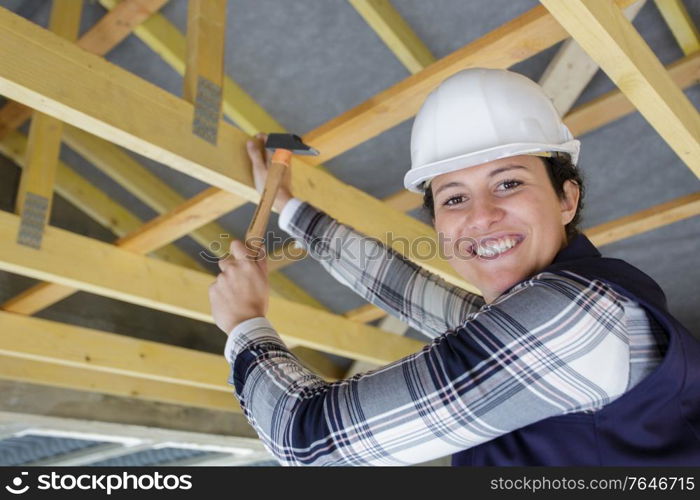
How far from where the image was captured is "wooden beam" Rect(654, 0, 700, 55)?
305 centimetres

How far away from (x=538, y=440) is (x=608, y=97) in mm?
2368

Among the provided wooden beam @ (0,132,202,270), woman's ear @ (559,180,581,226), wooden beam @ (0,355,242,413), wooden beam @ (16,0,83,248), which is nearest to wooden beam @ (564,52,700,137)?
woman's ear @ (559,180,581,226)

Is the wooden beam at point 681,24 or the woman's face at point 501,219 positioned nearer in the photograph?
the woman's face at point 501,219

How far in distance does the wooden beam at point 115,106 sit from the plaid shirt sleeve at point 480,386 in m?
1.15

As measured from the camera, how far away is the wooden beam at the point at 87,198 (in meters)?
4.50

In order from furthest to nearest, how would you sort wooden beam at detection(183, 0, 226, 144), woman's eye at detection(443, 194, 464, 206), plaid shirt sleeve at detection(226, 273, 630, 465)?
1. wooden beam at detection(183, 0, 226, 144)
2. woman's eye at detection(443, 194, 464, 206)
3. plaid shirt sleeve at detection(226, 273, 630, 465)

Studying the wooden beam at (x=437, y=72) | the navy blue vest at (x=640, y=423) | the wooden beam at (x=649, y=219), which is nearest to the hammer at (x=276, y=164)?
the wooden beam at (x=437, y=72)

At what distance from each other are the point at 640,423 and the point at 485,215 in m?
0.48

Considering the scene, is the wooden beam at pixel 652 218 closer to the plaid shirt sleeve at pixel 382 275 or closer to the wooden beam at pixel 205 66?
the plaid shirt sleeve at pixel 382 275

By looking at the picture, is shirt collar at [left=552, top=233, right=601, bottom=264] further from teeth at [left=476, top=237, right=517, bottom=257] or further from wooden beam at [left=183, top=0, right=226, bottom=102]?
wooden beam at [left=183, top=0, right=226, bottom=102]

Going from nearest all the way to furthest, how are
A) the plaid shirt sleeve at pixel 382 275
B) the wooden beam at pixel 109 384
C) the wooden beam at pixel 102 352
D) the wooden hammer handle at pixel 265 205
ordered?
the wooden hammer handle at pixel 265 205 → the plaid shirt sleeve at pixel 382 275 → the wooden beam at pixel 102 352 → the wooden beam at pixel 109 384

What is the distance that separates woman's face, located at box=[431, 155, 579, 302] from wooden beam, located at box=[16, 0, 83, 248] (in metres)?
1.95

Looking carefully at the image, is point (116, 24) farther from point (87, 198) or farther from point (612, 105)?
point (612, 105)

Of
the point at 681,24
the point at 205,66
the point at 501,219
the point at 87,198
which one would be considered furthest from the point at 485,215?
the point at 87,198
